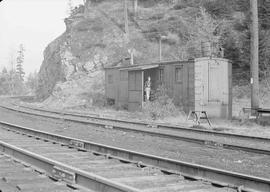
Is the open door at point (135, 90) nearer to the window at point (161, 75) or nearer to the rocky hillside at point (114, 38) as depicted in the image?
the window at point (161, 75)

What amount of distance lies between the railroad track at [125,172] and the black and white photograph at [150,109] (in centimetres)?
2

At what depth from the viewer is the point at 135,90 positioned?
2828 centimetres

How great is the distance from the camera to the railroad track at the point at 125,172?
6.41 m

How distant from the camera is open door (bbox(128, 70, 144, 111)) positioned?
2759 cm

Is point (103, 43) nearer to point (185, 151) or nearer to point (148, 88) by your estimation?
point (148, 88)

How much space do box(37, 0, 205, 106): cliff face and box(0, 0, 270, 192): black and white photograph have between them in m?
0.15

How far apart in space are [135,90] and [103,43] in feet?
70.8

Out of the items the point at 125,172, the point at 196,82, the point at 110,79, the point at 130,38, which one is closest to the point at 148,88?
the point at 196,82

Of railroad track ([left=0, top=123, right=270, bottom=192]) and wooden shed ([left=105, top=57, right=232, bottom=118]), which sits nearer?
railroad track ([left=0, top=123, right=270, bottom=192])

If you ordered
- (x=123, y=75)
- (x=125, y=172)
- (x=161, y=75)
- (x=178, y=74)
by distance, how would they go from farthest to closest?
1. (x=123, y=75)
2. (x=161, y=75)
3. (x=178, y=74)
4. (x=125, y=172)

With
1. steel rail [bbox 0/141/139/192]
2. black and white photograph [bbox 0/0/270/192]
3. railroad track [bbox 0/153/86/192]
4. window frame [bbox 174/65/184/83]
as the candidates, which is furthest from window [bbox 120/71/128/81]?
railroad track [bbox 0/153/86/192]

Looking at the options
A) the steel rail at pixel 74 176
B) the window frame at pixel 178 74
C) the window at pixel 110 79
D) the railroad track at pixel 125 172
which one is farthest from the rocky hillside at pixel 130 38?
the steel rail at pixel 74 176

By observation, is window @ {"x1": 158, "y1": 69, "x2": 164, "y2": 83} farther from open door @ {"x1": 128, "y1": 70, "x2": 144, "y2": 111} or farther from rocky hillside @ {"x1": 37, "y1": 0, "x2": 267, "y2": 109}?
rocky hillside @ {"x1": 37, "y1": 0, "x2": 267, "y2": 109}

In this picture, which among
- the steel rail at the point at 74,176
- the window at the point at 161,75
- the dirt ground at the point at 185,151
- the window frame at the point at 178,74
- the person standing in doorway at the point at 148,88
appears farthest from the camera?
the person standing in doorway at the point at 148,88
